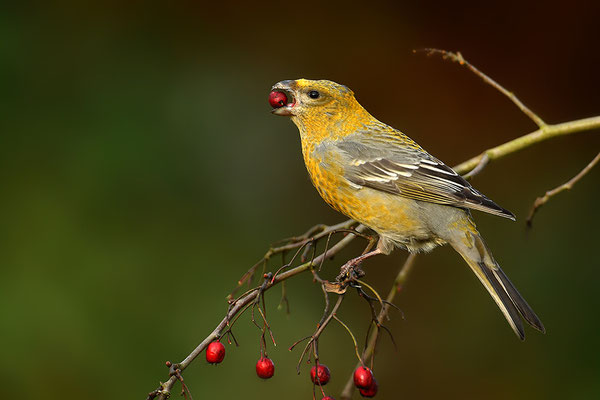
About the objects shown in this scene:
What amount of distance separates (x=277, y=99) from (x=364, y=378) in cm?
122

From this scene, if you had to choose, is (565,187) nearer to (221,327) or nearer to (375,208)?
(375,208)

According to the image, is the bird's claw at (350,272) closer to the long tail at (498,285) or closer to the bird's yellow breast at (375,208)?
the bird's yellow breast at (375,208)

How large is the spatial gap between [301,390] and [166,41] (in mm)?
2266

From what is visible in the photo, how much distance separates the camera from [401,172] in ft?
9.13

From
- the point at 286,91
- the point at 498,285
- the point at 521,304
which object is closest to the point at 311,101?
the point at 286,91

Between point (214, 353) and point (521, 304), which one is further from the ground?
point (214, 353)

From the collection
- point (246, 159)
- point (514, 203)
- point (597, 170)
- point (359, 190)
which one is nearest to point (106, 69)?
point (246, 159)

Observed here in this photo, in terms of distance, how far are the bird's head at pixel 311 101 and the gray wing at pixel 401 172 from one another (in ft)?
0.44

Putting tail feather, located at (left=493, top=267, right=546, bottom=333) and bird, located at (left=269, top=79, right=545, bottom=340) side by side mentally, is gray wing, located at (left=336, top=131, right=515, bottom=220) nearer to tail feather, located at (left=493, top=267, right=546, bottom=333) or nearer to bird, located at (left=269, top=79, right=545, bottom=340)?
bird, located at (left=269, top=79, right=545, bottom=340)

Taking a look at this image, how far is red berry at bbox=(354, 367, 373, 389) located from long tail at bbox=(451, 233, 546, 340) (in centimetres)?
56

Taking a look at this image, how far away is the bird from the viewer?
264cm

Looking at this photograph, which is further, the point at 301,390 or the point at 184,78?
the point at 184,78

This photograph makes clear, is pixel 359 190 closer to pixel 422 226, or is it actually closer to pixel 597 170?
pixel 422 226

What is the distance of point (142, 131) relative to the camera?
4105mm
